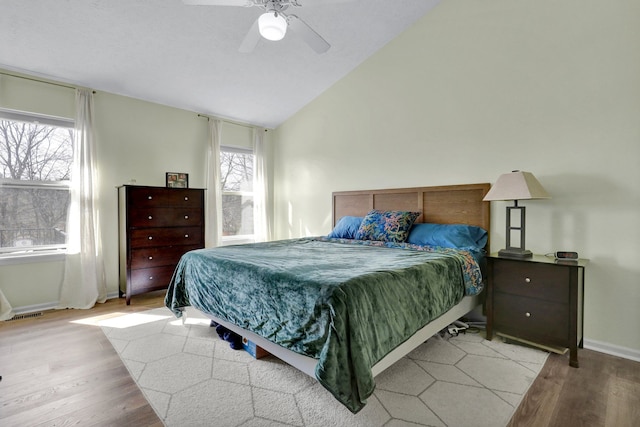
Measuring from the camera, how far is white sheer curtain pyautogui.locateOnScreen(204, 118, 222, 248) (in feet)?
15.0

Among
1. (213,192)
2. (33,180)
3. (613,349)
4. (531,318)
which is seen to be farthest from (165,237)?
(613,349)

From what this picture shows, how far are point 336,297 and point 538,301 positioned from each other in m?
1.73

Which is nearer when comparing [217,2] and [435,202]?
[217,2]

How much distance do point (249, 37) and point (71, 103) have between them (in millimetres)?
2515

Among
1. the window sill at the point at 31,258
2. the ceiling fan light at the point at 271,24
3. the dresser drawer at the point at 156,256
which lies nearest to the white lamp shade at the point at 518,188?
the ceiling fan light at the point at 271,24

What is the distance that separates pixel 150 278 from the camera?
12.1 feet

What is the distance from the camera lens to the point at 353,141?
4.17 m

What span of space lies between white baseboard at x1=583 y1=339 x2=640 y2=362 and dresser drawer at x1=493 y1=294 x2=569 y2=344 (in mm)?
517

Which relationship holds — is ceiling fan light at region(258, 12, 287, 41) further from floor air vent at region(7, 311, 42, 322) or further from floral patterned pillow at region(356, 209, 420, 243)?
floor air vent at region(7, 311, 42, 322)

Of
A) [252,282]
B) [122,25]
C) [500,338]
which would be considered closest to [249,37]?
[122,25]

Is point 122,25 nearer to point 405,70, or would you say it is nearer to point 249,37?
point 249,37

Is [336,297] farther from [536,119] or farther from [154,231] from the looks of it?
[154,231]

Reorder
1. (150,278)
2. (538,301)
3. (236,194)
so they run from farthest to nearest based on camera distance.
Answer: (236,194) < (150,278) < (538,301)

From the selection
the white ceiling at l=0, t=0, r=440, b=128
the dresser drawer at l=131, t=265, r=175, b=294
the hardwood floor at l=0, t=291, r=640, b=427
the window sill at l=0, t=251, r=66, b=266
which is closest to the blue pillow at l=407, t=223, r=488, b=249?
the hardwood floor at l=0, t=291, r=640, b=427
